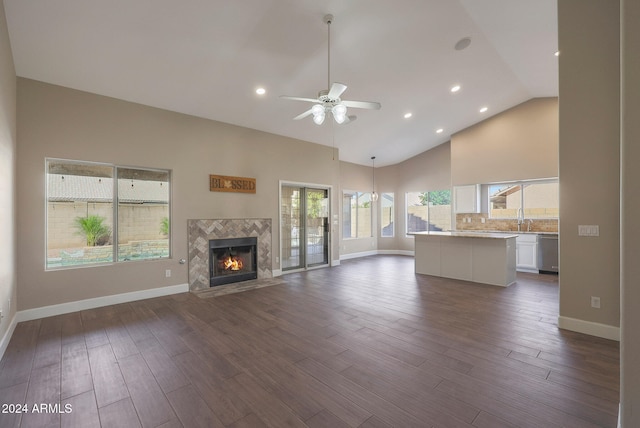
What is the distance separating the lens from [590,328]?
3.18m

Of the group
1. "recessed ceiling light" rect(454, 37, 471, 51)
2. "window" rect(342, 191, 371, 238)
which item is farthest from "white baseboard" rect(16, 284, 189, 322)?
"recessed ceiling light" rect(454, 37, 471, 51)

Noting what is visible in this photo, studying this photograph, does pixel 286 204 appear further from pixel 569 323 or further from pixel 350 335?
pixel 569 323

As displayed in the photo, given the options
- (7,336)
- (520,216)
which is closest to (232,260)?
(7,336)

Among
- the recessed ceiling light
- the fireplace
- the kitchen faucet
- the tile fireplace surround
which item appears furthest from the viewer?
the kitchen faucet

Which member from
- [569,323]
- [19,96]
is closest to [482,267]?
[569,323]

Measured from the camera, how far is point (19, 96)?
3650mm

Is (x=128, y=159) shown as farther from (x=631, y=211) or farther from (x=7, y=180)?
(x=631, y=211)

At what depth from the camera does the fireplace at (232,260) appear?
17.8ft

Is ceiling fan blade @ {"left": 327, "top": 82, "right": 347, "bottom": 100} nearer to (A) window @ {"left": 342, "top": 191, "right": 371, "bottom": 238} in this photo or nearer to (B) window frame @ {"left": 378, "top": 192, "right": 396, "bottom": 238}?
(A) window @ {"left": 342, "top": 191, "right": 371, "bottom": 238}

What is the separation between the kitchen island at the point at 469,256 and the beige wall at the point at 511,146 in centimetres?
227

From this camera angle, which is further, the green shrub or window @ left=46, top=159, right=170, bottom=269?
the green shrub

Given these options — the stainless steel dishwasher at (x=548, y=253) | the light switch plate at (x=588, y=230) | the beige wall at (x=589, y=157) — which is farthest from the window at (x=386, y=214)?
the light switch plate at (x=588, y=230)

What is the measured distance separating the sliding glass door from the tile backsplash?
4.06 meters

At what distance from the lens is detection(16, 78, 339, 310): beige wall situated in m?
3.71
